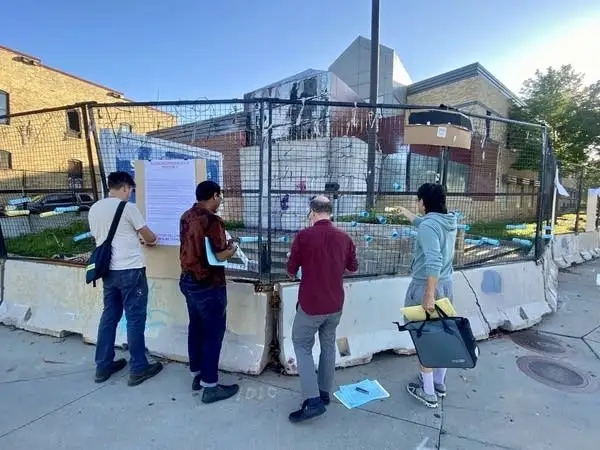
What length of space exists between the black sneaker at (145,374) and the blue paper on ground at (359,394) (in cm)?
162

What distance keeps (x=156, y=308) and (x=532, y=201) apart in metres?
6.75

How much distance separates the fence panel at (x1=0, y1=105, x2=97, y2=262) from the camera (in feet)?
14.9

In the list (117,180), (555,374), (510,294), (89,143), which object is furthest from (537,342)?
(89,143)

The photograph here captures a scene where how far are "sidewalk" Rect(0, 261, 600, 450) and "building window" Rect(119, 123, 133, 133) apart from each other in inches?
95.8

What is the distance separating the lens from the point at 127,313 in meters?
3.05

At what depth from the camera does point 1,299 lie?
4445 mm

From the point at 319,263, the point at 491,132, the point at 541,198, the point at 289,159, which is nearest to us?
the point at 319,263

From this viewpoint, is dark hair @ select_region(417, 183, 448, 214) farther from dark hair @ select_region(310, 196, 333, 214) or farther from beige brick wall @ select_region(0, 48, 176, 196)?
beige brick wall @ select_region(0, 48, 176, 196)

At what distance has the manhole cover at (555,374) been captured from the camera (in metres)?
3.12

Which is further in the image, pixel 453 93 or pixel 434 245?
pixel 453 93

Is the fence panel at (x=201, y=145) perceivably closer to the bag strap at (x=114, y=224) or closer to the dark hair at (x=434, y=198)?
the bag strap at (x=114, y=224)

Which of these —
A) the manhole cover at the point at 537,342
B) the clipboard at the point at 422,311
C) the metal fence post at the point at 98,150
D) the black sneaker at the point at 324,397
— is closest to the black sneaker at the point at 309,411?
the black sneaker at the point at 324,397

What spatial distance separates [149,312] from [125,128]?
7.01 feet

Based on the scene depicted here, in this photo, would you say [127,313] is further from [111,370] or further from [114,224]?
[114,224]
